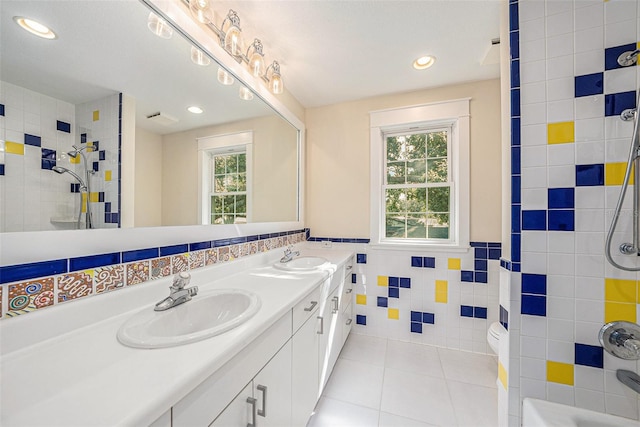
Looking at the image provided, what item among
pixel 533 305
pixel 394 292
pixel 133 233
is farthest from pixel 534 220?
pixel 133 233

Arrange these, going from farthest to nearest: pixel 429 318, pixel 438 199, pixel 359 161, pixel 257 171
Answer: pixel 359 161, pixel 438 199, pixel 429 318, pixel 257 171

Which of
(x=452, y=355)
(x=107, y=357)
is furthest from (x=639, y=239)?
(x=107, y=357)

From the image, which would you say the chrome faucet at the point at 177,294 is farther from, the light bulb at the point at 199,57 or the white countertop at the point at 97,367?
the light bulb at the point at 199,57

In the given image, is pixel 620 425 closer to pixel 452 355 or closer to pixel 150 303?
pixel 452 355

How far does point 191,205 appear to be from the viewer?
4.01 feet

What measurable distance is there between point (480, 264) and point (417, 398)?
119 centimetres

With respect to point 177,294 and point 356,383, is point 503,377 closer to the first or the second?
point 356,383

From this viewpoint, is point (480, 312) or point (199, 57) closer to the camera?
point (199, 57)

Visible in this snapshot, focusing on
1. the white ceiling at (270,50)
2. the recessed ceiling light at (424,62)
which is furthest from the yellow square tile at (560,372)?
the recessed ceiling light at (424,62)

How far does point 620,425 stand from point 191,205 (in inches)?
78.4

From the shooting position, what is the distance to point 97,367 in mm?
535

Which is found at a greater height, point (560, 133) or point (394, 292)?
point (560, 133)

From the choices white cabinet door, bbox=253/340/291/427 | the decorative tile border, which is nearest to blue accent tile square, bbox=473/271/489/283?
white cabinet door, bbox=253/340/291/427

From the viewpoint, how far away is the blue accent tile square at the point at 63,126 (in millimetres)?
745
